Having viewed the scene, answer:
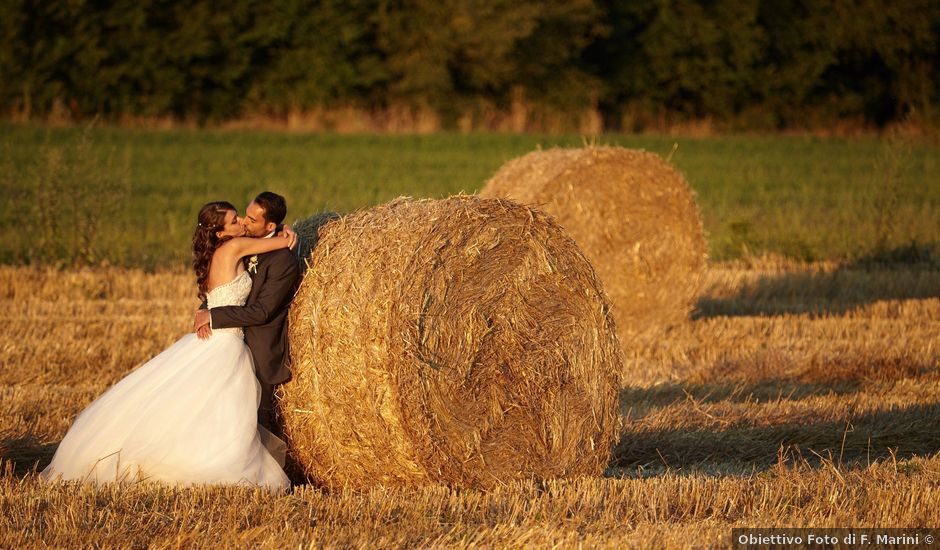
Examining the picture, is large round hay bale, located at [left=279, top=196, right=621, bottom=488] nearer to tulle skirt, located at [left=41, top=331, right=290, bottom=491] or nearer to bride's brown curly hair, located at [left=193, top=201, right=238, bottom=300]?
tulle skirt, located at [left=41, top=331, right=290, bottom=491]

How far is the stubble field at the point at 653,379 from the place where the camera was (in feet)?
18.6

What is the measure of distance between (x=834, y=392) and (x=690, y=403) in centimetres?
122

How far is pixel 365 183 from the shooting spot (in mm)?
22672

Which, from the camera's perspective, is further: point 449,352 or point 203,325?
point 203,325

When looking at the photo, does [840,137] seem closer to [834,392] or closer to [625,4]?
[625,4]

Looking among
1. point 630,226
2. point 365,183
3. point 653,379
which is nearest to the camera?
point 653,379

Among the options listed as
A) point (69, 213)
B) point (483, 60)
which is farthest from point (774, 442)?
point (483, 60)

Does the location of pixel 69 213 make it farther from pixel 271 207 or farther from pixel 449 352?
pixel 449 352

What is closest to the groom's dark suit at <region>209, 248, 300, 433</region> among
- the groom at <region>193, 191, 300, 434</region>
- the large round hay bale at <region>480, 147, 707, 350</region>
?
the groom at <region>193, 191, 300, 434</region>

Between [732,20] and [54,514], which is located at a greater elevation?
[732,20]

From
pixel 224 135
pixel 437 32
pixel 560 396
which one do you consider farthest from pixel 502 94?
pixel 560 396

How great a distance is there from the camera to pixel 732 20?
4550cm

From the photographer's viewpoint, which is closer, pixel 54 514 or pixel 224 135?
pixel 54 514

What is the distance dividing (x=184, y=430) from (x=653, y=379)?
452 centimetres
